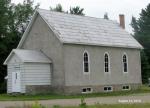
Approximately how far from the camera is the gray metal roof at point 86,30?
4216 cm

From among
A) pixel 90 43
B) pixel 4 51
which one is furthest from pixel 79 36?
pixel 4 51

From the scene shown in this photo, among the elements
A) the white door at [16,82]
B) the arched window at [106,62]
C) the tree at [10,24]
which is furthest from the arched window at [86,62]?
the tree at [10,24]

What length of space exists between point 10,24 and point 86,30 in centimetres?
1637

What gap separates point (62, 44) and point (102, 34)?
7.33 meters

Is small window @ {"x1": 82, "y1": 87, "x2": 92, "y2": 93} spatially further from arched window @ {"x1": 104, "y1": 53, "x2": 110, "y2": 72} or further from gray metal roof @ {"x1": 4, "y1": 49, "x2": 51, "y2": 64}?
gray metal roof @ {"x1": 4, "y1": 49, "x2": 51, "y2": 64}

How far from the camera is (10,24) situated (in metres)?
58.2

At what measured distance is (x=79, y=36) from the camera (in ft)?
141

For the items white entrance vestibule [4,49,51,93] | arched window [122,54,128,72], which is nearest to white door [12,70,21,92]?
white entrance vestibule [4,49,51,93]

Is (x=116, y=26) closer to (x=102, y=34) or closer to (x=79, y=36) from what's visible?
(x=102, y=34)

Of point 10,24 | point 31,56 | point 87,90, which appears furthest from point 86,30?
point 10,24

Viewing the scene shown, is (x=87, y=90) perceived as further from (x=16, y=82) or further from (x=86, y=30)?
(x=16, y=82)

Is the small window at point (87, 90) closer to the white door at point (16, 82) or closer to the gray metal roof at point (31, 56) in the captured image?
the gray metal roof at point (31, 56)

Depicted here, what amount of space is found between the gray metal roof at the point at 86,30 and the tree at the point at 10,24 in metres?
12.0

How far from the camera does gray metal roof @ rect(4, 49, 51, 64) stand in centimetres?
Answer: 4064
